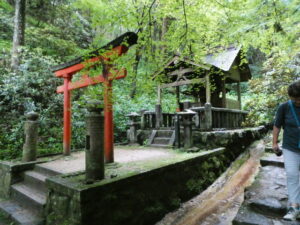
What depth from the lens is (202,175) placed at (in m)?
5.48

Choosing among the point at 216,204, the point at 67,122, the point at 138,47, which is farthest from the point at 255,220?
the point at 67,122

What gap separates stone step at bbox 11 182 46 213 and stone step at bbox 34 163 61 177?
0.38 m

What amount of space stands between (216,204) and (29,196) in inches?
158

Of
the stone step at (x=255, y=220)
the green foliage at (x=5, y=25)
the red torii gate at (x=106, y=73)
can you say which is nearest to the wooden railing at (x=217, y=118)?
the red torii gate at (x=106, y=73)

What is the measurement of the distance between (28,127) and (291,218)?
5.77 m

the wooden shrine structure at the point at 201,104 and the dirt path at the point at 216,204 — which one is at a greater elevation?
the wooden shrine structure at the point at 201,104

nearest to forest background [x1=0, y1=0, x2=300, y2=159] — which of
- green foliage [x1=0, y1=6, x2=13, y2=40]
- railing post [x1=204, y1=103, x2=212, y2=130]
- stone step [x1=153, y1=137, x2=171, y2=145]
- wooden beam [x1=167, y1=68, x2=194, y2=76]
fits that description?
green foliage [x1=0, y1=6, x2=13, y2=40]

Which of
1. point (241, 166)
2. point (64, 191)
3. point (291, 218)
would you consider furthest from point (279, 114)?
point (241, 166)

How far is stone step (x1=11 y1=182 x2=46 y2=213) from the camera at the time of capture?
3.73 meters

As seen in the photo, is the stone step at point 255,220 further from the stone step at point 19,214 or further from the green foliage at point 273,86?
the green foliage at point 273,86

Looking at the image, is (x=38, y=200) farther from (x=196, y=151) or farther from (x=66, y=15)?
(x=66, y=15)

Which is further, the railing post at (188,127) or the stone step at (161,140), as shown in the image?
the stone step at (161,140)

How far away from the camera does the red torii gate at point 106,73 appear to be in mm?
4062

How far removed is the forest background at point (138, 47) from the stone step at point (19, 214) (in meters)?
2.24
